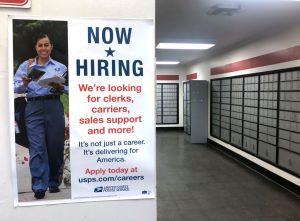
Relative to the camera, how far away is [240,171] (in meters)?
6.12

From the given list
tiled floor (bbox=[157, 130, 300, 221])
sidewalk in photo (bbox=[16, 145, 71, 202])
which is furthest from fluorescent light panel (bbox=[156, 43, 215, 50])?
sidewalk in photo (bbox=[16, 145, 71, 202])

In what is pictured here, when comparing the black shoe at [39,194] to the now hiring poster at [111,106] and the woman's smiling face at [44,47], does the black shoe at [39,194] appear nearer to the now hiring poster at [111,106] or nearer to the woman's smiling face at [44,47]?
the now hiring poster at [111,106]

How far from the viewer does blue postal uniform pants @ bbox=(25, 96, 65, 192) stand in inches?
58.9

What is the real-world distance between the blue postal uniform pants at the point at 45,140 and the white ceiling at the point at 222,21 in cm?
241

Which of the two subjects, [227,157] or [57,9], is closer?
[57,9]

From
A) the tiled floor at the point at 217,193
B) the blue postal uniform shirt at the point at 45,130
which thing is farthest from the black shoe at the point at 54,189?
the tiled floor at the point at 217,193

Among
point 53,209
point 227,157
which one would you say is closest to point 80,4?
point 53,209

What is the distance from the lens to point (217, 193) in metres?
4.78

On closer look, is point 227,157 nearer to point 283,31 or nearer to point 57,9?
point 283,31

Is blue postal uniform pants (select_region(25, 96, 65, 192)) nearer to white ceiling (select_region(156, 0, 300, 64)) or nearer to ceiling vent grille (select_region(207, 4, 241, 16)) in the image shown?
white ceiling (select_region(156, 0, 300, 64))

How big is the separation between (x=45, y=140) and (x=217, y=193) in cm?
385

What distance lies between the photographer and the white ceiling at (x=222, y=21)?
3.60m

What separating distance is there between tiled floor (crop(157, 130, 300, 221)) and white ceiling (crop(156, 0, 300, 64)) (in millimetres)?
2704

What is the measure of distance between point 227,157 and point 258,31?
3.37 m
